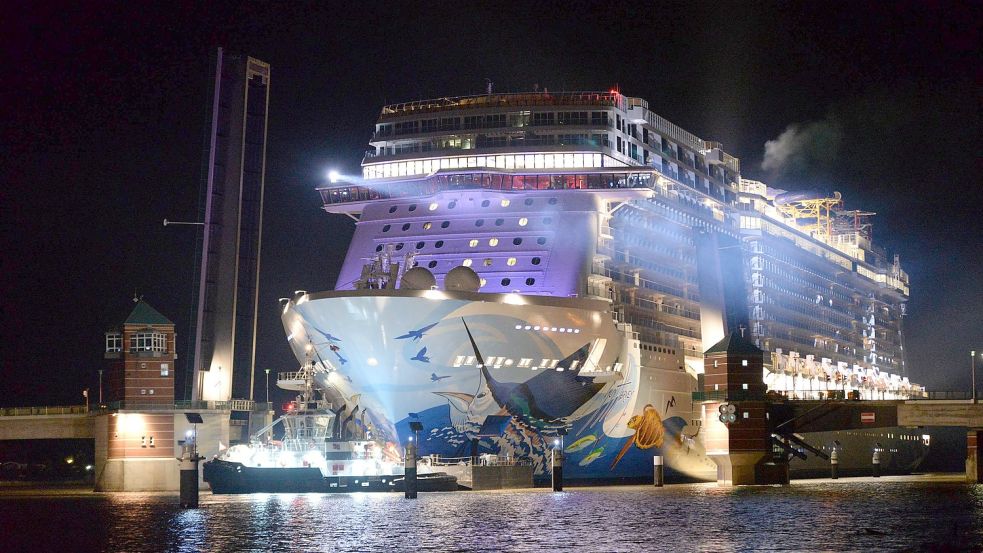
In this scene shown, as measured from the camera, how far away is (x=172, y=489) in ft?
226

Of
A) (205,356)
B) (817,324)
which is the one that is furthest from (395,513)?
(817,324)

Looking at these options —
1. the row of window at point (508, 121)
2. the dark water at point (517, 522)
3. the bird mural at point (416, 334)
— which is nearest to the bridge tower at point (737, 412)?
the dark water at point (517, 522)

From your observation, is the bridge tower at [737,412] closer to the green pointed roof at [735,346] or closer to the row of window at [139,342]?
the green pointed roof at [735,346]

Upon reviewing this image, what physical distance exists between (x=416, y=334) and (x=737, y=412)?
1659 centimetres

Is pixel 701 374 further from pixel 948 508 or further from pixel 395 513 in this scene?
pixel 395 513

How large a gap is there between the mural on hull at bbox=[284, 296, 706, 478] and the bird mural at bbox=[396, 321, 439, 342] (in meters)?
0.04

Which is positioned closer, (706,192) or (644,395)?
(644,395)

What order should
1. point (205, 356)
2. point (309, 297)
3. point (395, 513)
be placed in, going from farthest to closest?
point (205, 356) → point (309, 297) → point (395, 513)

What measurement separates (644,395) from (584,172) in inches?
383

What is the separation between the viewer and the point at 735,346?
220ft

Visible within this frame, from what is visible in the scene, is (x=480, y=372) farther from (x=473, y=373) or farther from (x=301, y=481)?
(x=301, y=481)

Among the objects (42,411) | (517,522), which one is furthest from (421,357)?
(42,411)

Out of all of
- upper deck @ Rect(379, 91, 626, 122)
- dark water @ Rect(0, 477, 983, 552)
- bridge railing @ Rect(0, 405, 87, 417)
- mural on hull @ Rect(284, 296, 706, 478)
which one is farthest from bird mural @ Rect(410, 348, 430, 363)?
bridge railing @ Rect(0, 405, 87, 417)

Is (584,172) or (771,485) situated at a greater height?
(584,172)
